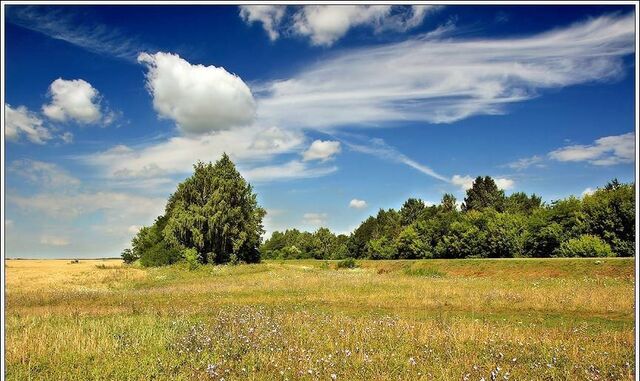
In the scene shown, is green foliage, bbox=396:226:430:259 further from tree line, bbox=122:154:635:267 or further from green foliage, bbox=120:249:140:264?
green foliage, bbox=120:249:140:264

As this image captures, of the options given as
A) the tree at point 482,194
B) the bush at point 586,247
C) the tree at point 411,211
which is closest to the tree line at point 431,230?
the bush at point 586,247

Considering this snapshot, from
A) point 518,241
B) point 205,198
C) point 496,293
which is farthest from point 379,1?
point 518,241

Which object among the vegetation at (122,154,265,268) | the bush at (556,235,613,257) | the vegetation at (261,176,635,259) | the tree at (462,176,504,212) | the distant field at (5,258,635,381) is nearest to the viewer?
the distant field at (5,258,635,381)

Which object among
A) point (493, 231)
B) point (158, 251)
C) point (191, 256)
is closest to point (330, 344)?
point (191, 256)

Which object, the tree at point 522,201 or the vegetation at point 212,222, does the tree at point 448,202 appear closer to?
the tree at point 522,201

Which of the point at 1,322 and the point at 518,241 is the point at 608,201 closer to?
the point at 518,241

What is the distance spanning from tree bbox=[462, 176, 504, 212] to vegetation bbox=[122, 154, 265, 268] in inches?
2780

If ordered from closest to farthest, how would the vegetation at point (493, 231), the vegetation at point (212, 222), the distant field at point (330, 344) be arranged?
1. the distant field at point (330, 344)
2. the vegetation at point (493, 231)
3. the vegetation at point (212, 222)

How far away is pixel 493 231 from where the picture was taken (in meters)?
76.7

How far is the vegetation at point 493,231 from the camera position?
187 ft

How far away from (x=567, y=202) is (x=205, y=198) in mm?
54615

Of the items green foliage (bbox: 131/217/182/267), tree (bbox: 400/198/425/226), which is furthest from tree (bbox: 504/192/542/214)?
green foliage (bbox: 131/217/182/267)

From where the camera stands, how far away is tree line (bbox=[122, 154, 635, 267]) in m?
57.6

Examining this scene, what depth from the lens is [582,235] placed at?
5928 cm
